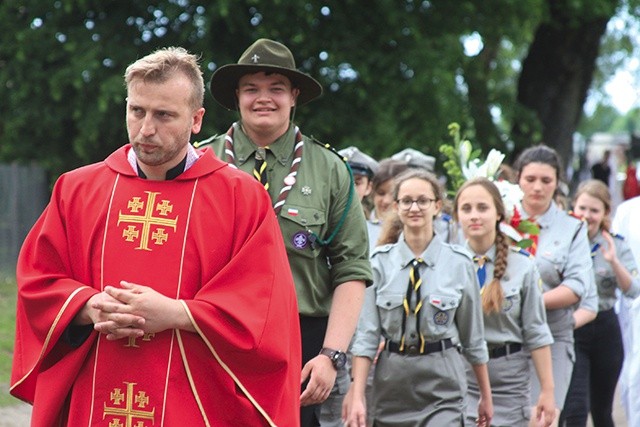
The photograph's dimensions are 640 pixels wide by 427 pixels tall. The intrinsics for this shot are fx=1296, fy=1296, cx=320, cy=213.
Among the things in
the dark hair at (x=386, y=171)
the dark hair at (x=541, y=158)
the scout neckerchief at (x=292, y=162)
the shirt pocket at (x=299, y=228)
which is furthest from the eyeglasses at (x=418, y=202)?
the dark hair at (x=541, y=158)

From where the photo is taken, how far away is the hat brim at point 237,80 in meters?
5.42

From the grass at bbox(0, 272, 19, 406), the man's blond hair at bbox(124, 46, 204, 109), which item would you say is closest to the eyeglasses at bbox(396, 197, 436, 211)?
the man's blond hair at bbox(124, 46, 204, 109)

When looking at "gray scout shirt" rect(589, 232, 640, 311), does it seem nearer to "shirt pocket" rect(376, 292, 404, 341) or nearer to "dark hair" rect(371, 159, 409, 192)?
"dark hair" rect(371, 159, 409, 192)

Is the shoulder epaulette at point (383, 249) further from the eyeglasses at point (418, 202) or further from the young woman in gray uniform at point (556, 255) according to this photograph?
the young woman in gray uniform at point (556, 255)

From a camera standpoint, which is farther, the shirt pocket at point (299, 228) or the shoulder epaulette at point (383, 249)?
the shoulder epaulette at point (383, 249)

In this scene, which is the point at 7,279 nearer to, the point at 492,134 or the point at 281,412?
the point at 492,134

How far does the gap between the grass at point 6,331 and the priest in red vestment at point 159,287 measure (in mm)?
6986

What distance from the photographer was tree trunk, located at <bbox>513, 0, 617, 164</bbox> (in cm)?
2300

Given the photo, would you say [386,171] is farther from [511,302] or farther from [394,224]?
[511,302]

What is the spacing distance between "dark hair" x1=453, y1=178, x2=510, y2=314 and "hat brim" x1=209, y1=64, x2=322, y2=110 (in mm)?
2243

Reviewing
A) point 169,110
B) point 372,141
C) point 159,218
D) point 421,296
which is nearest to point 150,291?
point 159,218

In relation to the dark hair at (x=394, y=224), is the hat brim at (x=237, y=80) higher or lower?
higher

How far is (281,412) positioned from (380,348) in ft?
8.77

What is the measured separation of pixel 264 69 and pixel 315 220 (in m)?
0.67
